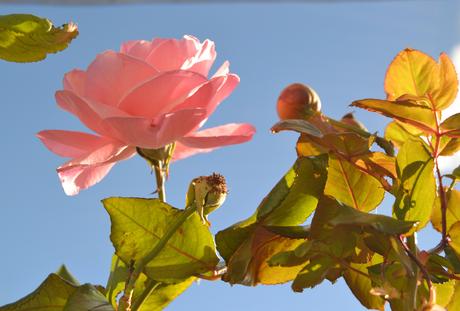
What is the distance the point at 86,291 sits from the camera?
35cm

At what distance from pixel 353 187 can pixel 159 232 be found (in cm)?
12

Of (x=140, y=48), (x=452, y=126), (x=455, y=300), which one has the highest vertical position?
(x=140, y=48)

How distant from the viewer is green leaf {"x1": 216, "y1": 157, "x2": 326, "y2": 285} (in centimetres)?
36

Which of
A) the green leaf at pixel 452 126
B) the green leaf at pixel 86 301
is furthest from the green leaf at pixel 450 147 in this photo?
the green leaf at pixel 86 301

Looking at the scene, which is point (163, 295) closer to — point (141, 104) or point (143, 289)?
point (143, 289)

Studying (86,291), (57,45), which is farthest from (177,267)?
(57,45)

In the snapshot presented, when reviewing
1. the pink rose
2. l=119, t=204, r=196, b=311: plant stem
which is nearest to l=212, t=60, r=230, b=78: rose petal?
the pink rose

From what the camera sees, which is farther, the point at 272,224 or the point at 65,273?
the point at 65,273

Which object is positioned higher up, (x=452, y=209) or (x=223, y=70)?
(x=223, y=70)

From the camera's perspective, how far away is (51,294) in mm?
376

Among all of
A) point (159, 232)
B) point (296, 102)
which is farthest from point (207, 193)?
point (296, 102)

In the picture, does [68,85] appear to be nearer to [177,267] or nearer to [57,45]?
[57,45]

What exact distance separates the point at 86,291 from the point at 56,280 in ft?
0.12

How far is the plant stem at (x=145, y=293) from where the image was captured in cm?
38
